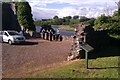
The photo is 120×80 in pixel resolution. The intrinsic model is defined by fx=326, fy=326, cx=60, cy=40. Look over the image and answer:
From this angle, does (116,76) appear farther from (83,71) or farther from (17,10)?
(17,10)

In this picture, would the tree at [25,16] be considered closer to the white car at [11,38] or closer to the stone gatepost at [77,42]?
the white car at [11,38]

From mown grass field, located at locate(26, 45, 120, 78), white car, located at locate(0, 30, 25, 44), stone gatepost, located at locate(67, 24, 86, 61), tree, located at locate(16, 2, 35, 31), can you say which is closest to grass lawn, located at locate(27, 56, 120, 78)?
mown grass field, located at locate(26, 45, 120, 78)

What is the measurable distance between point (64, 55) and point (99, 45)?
251 centimetres

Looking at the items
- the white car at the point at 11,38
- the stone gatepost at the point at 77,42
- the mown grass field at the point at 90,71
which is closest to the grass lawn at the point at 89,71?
the mown grass field at the point at 90,71

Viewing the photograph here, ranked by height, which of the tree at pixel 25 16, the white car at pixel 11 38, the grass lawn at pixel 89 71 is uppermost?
the tree at pixel 25 16

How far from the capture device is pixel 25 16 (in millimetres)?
40000

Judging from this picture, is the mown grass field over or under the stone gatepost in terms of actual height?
under

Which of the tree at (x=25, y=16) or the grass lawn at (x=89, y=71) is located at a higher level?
the tree at (x=25, y=16)

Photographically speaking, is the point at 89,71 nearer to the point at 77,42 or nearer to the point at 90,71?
the point at 90,71

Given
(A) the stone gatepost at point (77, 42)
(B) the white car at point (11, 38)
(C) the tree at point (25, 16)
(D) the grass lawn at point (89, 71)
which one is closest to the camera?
(D) the grass lawn at point (89, 71)

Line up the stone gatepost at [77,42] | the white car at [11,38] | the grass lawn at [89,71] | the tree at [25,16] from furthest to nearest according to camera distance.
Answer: the tree at [25,16] → the white car at [11,38] → the stone gatepost at [77,42] → the grass lawn at [89,71]

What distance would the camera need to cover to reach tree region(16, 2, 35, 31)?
39656 mm

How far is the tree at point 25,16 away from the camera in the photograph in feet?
130

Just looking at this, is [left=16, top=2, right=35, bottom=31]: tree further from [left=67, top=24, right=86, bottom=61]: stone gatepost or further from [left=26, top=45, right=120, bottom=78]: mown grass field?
[left=26, top=45, right=120, bottom=78]: mown grass field
